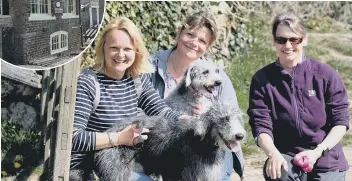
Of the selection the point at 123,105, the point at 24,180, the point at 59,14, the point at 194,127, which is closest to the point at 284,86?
the point at 194,127

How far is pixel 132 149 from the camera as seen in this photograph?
3.89m

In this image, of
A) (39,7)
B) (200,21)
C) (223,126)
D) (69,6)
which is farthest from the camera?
(200,21)

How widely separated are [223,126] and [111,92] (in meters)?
0.71

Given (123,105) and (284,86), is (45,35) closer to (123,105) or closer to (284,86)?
(123,105)

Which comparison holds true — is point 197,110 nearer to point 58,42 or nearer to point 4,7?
point 58,42

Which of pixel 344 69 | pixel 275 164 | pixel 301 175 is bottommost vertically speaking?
pixel 344 69

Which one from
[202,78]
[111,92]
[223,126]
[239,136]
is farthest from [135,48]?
[202,78]

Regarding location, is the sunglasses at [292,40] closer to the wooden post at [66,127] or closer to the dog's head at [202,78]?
the dog's head at [202,78]

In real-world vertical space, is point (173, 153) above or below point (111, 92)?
below

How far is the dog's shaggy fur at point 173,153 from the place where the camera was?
3.75 meters

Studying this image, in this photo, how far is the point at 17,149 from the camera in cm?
639

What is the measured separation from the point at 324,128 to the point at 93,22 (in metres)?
1.63

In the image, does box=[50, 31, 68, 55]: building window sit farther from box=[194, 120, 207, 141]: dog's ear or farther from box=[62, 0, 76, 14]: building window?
box=[194, 120, 207, 141]: dog's ear

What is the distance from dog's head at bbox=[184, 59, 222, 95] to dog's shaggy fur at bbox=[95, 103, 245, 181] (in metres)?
0.81
